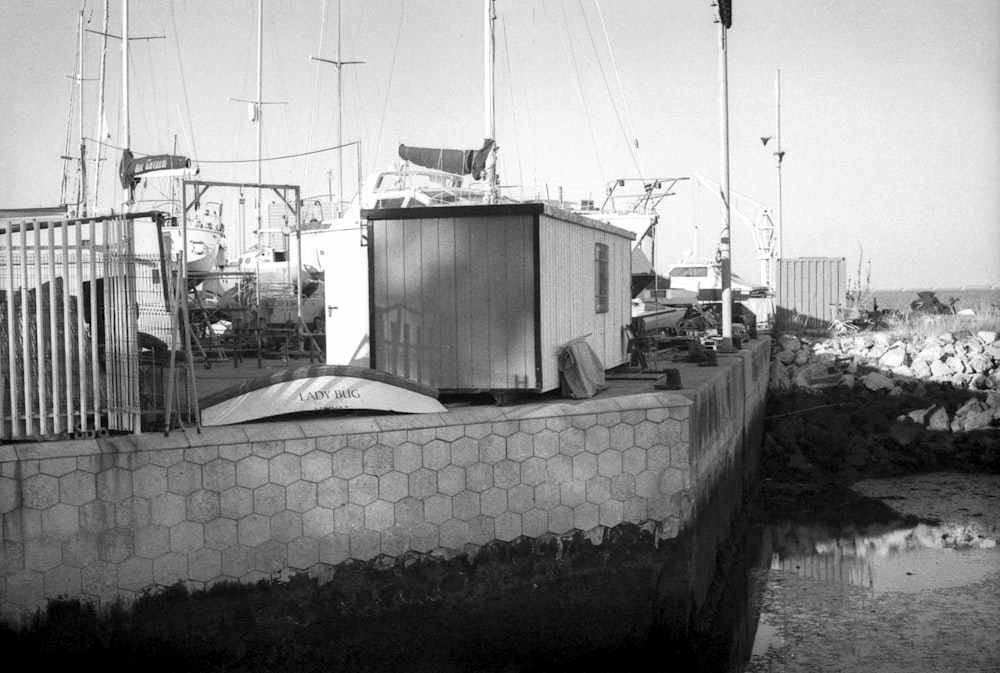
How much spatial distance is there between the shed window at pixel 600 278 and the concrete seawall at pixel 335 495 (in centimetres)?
369

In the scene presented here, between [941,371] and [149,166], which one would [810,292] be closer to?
[941,371]

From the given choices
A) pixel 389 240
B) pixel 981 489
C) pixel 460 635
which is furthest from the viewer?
pixel 981 489

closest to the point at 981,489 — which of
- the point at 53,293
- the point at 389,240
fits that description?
the point at 389,240

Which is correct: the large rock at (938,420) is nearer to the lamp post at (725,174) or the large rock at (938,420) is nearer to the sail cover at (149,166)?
the lamp post at (725,174)

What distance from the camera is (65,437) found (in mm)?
9500

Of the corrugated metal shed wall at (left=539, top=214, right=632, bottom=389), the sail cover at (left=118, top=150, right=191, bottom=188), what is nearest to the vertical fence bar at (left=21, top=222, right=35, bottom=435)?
the corrugated metal shed wall at (left=539, top=214, right=632, bottom=389)

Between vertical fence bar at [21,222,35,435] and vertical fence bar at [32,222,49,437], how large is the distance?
0.08 m

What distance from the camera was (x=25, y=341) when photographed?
372 inches

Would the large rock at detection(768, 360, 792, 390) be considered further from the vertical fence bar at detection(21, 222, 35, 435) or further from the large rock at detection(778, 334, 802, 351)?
the vertical fence bar at detection(21, 222, 35, 435)

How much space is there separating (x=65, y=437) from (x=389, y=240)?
438cm

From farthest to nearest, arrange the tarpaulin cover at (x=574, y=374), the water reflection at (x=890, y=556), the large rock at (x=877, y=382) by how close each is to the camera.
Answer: the large rock at (x=877, y=382) < the water reflection at (x=890, y=556) < the tarpaulin cover at (x=574, y=374)

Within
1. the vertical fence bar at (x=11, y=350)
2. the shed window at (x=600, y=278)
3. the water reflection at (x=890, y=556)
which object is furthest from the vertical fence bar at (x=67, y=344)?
the water reflection at (x=890, y=556)

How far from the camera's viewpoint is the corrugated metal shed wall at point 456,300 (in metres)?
12.2

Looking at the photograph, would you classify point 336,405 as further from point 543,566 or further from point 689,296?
point 689,296
